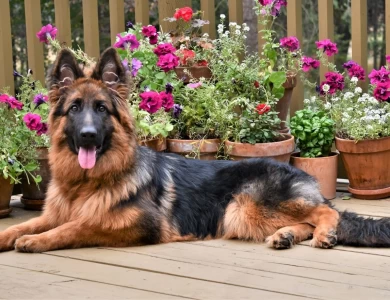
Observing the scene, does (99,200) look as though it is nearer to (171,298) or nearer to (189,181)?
(189,181)

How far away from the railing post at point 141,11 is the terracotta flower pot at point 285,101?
1341mm

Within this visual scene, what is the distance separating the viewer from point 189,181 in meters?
4.59

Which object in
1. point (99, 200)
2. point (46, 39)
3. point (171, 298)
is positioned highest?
point (46, 39)

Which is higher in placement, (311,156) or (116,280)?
(311,156)

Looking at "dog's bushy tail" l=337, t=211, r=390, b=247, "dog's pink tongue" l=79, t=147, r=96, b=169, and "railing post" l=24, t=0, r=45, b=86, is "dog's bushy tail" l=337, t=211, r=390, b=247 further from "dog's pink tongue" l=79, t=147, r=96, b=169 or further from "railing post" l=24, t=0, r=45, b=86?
"railing post" l=24, t=0, r=45, b=86

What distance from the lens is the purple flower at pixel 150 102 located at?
5.00 metres

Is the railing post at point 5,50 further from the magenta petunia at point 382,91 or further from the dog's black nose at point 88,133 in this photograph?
the magenta petunia at point 382,91

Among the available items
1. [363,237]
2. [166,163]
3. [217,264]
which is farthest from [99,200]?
[363,237]

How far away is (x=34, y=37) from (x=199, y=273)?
284cm

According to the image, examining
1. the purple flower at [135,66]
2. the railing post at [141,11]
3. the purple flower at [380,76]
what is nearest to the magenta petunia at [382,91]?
the purple flower at [380,76]

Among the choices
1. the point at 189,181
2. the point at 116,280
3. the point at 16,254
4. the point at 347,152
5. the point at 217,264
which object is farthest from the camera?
the point at 347,152

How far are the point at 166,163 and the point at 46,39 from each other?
150 centimetres

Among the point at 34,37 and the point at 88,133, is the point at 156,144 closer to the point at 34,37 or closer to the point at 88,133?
the point at 88,133

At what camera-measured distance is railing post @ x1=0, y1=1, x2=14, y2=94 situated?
575cm
